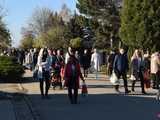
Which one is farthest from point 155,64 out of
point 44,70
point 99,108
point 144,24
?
point 144,24

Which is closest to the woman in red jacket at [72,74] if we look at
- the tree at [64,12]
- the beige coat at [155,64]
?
the beige coat at [155,64]

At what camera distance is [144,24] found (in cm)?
3522

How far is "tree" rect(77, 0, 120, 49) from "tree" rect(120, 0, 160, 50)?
2543cm

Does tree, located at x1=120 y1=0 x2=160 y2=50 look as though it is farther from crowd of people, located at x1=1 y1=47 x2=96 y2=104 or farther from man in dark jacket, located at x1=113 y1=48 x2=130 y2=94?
man in dark jacket, located at x1=113 y1=48 x2=130 y2=94

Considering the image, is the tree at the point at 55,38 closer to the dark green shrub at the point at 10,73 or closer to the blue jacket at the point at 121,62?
the dark green shrub at the point at 10,73

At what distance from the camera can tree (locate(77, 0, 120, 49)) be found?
205 feet

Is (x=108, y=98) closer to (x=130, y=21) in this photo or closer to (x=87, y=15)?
(x=130, y=21)

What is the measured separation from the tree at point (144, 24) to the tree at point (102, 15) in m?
25.4

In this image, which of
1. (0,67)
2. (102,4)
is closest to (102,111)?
(0,67)

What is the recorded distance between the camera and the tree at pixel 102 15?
6256 cm

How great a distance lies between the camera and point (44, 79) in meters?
21.6

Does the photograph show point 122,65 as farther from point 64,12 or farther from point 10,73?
point 64,12

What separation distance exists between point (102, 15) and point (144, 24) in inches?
1123

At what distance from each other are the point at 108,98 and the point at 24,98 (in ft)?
9.94
